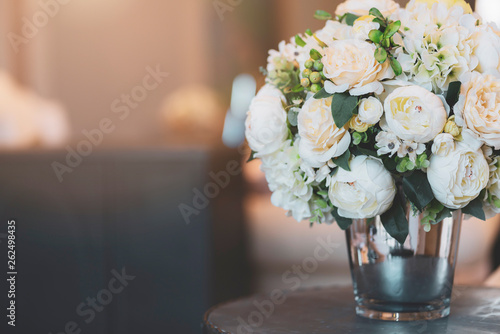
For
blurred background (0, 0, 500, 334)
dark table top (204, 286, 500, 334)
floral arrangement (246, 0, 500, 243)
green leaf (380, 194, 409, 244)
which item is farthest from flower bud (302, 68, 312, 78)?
blurred background (0, 0, 500, 334)

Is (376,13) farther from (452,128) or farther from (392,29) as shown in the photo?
(452,128)

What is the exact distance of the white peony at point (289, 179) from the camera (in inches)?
34.6

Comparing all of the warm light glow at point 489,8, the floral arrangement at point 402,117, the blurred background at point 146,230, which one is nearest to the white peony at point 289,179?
the floral arrangement at point 402,117

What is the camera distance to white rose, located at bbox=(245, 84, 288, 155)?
34.7 inches

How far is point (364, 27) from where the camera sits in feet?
2.67

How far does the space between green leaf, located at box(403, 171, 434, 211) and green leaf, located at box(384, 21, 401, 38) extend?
0.18 metres

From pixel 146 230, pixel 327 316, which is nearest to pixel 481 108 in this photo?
pixel 327 316

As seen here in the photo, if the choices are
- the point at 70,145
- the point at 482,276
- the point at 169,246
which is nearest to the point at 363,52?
the point at 169,246

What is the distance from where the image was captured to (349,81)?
2.60 ft

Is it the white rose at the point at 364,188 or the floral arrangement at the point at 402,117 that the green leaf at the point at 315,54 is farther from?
the white rose at the point at 364,188

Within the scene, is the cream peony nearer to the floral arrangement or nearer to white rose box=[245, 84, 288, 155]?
the floral arrangement

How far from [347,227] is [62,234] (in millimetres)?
1523

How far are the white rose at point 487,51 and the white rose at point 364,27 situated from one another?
0.14 meters

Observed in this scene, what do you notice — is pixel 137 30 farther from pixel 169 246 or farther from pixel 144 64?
pixel 169 246
